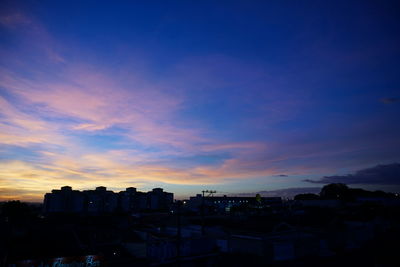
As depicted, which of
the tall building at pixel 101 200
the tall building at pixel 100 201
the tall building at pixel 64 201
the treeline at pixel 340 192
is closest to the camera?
the tall building at pixel 64 201

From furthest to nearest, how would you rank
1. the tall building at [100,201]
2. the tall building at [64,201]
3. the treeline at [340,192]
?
the treeline at [340,192] < the tall building at [100,201] < the tall building at [64,201]

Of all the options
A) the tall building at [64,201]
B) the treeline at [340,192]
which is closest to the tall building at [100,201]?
the tall building at [64,201]

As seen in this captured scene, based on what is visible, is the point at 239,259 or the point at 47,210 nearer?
the point at 239,259

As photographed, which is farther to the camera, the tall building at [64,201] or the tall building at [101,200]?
the tall building at [101,200]

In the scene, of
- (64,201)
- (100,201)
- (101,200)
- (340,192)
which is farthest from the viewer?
(340,192)

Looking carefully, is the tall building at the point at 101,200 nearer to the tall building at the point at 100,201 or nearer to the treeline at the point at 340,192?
the tall building at the point at 100,201

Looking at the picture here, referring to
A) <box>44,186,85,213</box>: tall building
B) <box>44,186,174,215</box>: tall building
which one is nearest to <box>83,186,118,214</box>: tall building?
<box>44,186,174,215</box>: tall building

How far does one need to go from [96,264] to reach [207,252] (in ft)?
49.0

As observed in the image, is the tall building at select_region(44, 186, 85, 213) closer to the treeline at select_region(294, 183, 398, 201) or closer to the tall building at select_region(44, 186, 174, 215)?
the tall building at select_region(44, 186, 174, 215)

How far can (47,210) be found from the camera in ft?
412

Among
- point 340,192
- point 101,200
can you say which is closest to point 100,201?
point 101,200

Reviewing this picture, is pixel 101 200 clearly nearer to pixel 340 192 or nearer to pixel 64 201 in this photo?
pixel 64 201

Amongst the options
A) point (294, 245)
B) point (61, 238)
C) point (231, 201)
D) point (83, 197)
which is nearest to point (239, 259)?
point (294, 245)

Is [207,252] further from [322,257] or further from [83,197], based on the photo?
[83,197]
